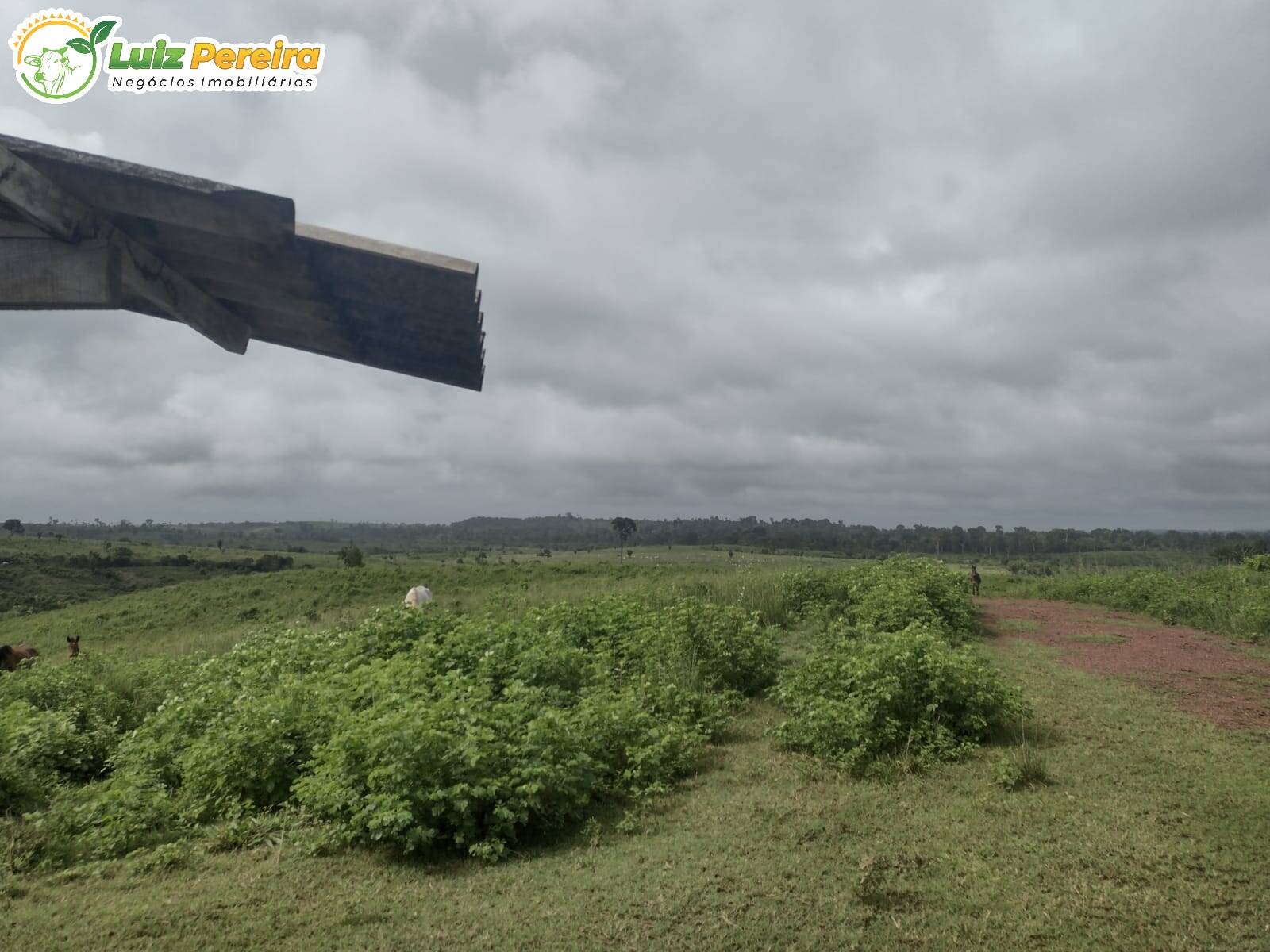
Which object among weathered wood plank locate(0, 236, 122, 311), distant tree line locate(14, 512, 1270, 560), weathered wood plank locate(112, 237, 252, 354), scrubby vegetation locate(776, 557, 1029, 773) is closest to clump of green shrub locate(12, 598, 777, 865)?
scrubby vegetation locate(776, 557, 1029, 773)

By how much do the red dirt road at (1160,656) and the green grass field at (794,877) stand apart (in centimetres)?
211

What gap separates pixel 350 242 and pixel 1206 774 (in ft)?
23.4

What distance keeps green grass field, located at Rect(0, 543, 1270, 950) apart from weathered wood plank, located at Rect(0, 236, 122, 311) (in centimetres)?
337

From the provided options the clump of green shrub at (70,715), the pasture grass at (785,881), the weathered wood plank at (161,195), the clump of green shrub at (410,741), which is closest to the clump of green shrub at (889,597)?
the clump of green shrub at (410,741)

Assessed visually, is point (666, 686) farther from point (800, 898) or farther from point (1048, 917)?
point (1048, 917)

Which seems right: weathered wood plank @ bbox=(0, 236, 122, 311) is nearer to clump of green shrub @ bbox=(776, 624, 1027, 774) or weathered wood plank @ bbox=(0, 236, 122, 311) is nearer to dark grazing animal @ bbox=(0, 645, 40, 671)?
clump of green shrub @ bbox=(776, 624, 1027, 774)

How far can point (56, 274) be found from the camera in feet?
5.74

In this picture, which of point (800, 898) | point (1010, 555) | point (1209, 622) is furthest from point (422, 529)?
point (800, 898)

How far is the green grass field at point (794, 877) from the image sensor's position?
3896mm

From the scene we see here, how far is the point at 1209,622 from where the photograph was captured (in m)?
15.6

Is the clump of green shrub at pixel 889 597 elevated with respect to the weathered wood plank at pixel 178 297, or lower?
lower

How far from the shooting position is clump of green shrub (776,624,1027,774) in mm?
6660

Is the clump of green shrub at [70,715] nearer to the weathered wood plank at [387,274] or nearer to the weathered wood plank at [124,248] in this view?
the weathered wood plank at [124,248]

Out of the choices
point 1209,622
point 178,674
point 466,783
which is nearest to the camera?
point 466,783
